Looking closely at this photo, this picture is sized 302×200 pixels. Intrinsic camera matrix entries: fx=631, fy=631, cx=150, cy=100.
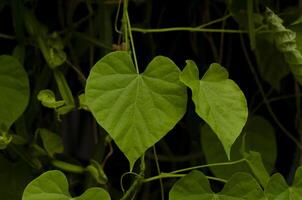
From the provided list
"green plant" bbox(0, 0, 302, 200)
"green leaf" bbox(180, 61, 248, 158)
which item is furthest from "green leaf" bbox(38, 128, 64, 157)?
"green leaf" bbox(180, 61, 248, 158)

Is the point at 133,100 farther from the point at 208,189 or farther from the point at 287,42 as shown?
the point at 287,42

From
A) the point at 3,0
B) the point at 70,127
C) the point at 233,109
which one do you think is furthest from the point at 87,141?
the point at 233,109

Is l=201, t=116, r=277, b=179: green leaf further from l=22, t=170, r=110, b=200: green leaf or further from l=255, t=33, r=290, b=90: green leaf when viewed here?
l=22, t=170, r=110, b=200: green leaf

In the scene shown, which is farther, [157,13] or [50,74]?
[157,13]

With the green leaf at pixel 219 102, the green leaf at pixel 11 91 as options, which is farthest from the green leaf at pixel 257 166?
the green leaf at pixel 11 91

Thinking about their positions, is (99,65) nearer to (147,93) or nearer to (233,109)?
(147,93)

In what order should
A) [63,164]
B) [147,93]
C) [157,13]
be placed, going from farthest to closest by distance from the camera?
[157,13] → [63,164] → [147,93]
